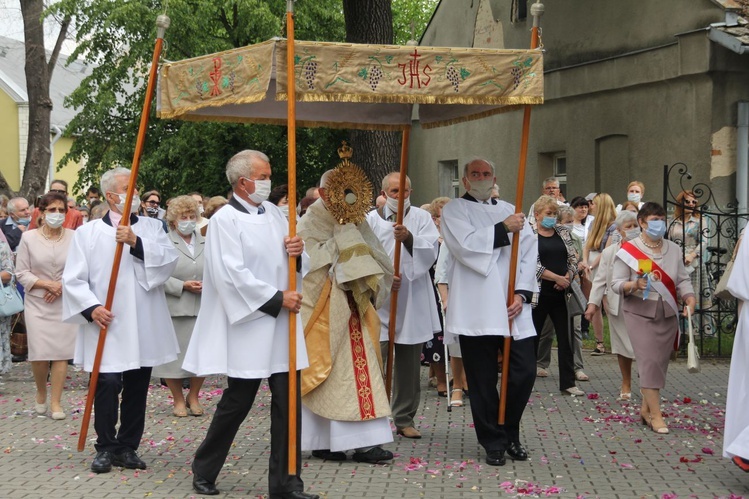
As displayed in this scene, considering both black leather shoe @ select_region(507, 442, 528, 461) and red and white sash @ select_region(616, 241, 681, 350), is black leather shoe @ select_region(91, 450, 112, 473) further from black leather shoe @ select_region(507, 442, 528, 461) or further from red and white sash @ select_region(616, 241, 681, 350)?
red and white sash @ select_region(616, 241, 681, 350)

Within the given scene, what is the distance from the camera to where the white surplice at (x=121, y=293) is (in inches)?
324

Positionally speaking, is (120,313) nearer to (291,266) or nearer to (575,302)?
(291,266)

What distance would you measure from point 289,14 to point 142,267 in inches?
85.5

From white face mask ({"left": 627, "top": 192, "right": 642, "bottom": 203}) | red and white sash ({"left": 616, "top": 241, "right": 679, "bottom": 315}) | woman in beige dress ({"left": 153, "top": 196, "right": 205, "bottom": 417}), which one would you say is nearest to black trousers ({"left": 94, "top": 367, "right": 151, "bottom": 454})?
woman in beige dress ({"left": 153, "top": 196, "right": 205, "bottom": 417})

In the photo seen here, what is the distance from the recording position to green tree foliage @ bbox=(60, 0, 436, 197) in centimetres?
2756

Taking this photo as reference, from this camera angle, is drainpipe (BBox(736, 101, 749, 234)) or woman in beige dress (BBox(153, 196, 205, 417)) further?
drainpipe (BBox(736, 101, 749, 234))

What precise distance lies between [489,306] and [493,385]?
56 centimetres

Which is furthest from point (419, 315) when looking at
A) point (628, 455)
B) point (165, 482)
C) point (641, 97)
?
point (641, 97)

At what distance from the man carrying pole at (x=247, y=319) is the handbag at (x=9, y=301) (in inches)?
199

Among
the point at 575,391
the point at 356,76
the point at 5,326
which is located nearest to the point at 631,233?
the point at 575,391

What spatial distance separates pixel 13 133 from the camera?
51562mm

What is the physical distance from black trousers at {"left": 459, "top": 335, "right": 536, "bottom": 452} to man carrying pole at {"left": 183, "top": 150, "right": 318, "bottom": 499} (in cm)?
158

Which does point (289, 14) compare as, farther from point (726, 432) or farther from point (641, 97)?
point (641, 97)

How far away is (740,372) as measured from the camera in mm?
7676
